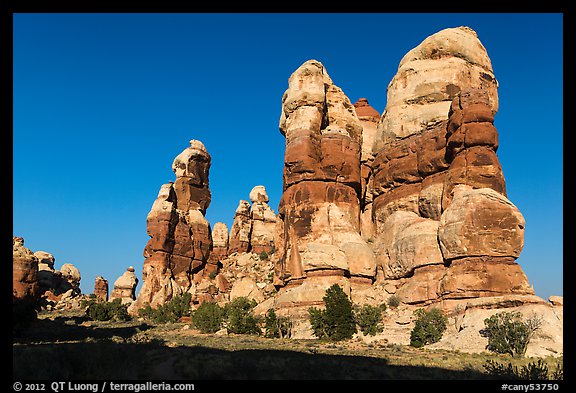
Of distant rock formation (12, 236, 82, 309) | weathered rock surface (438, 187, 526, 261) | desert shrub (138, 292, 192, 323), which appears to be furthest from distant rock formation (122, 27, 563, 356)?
distant rock formation (12, 236, 82, 309)

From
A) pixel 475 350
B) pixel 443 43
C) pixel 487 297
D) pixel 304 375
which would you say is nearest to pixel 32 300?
pixel 304 375

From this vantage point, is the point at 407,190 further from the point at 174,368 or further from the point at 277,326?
the point at 174,368

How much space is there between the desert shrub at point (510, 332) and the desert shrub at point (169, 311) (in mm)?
45266

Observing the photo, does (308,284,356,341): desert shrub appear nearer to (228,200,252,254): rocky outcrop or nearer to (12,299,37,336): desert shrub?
(12,299,37,336): desert shrub

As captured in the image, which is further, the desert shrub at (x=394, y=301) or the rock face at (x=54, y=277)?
the rock face at (x=54, y=277)

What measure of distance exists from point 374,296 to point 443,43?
32240 millimetres

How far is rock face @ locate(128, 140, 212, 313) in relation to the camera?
255 ft

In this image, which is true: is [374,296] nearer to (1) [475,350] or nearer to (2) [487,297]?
(2) [487,297]

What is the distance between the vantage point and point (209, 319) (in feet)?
174

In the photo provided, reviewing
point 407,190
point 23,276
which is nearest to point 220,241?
point 407,190

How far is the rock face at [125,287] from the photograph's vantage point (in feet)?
294

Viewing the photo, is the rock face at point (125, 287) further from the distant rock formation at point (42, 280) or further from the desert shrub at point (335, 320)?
the desert shrub at point (335, 320)

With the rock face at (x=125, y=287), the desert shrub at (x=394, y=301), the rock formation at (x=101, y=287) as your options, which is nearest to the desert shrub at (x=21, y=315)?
the desert shrub at (x=394, y=301)

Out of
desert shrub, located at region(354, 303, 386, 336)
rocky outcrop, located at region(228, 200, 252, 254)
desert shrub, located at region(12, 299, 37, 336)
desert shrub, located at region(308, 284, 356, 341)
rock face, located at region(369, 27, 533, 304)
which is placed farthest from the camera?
rocky outcrop, located at region(228, 200, 252, 254)
